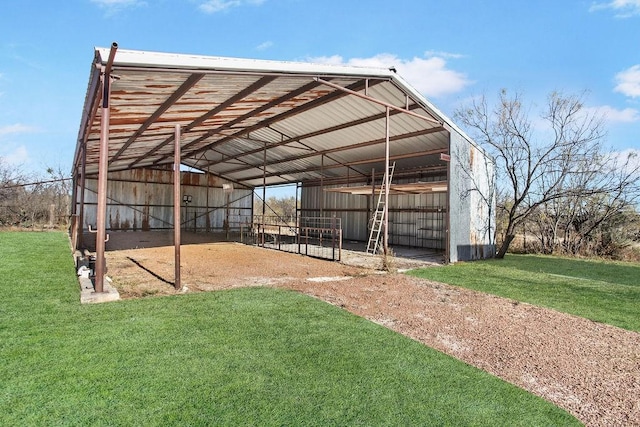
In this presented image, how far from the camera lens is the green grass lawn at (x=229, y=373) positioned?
221cm

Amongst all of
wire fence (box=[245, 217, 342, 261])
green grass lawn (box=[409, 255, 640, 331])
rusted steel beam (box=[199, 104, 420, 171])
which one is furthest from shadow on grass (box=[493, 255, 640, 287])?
rusted steel beam (box=[199, 104, 420, 171])

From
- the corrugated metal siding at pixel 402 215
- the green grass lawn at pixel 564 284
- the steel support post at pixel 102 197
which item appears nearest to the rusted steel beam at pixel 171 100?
the steel support post at pixel 102 197

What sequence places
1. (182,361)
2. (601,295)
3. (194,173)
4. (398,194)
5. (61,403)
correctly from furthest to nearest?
(194,173), (398,194), (601,295), (182,361), (61,403)

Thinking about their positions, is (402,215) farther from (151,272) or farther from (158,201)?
(158,201)

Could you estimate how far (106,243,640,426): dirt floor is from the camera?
276 cm

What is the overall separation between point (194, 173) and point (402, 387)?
2183cm

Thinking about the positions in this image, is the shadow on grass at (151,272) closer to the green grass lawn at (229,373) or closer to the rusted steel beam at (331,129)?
the green grass lawn at (229,373)

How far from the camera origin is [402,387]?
2619mm

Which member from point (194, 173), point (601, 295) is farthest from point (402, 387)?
point (194, 173)

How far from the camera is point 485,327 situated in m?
4.22

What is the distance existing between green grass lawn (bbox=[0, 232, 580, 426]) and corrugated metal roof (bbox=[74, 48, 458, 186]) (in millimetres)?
3223

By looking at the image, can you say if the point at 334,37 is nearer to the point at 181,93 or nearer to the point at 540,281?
the point at 181,93

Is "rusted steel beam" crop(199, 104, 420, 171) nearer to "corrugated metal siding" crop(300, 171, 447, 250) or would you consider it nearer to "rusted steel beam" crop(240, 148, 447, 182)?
"rusted steel beam" crop(240, 148, 447, 182)

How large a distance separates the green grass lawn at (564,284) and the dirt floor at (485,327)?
527 millimetres
